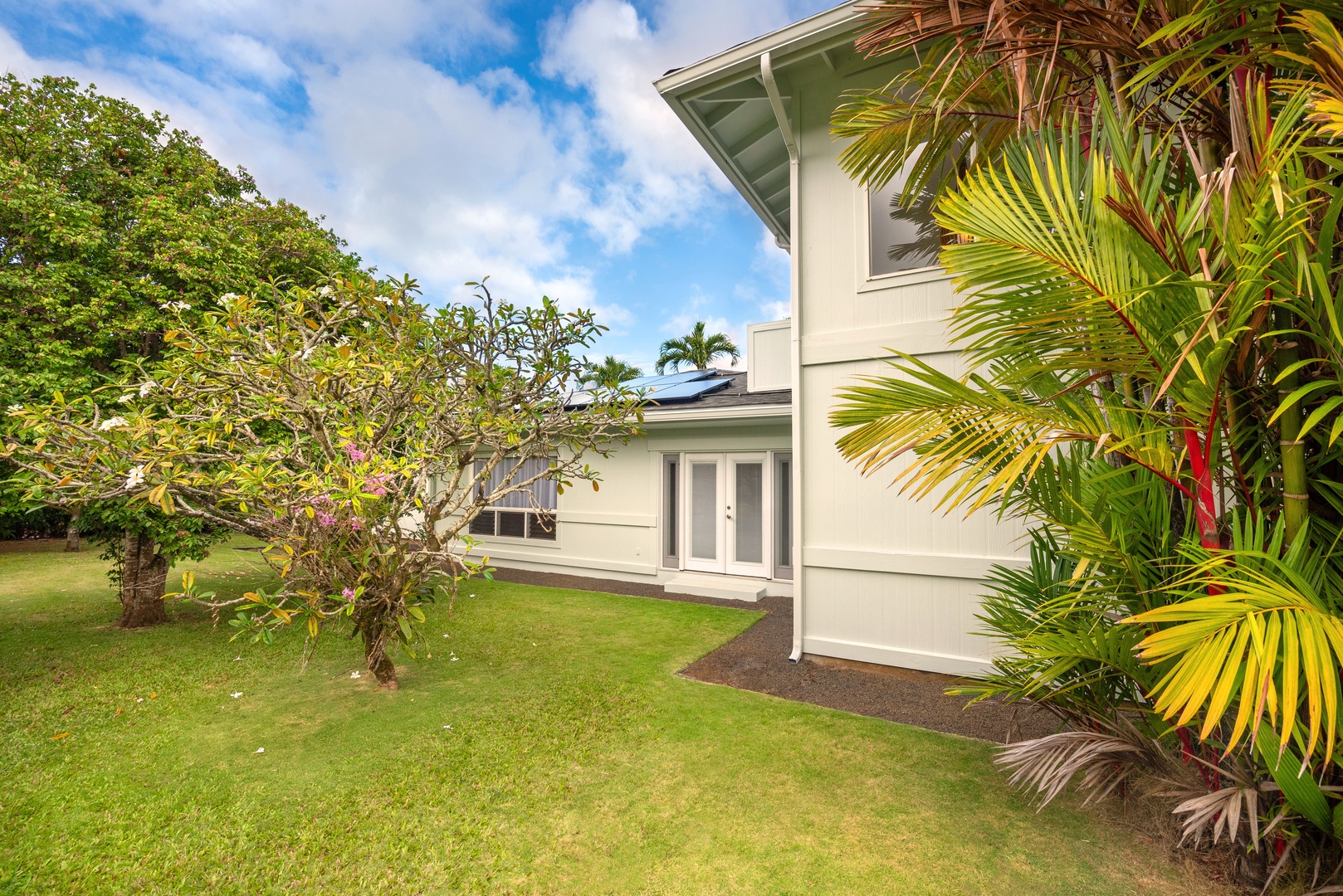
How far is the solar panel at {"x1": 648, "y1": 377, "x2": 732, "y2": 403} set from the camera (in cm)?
891

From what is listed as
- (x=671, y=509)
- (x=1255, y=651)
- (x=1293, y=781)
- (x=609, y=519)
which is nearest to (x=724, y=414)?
(x=671, y=509)

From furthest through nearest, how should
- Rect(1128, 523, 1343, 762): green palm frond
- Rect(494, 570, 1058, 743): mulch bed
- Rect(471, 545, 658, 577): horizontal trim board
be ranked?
Rect(471, 545, 658, 577): horizontal trim board
Rect(494, 570, 1058, 743): mulch bed
Rect(1128, 523, 1343, 762): green palm frond

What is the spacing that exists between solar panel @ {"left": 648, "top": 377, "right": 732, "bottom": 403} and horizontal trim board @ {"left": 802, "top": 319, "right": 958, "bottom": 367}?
355 centimetres

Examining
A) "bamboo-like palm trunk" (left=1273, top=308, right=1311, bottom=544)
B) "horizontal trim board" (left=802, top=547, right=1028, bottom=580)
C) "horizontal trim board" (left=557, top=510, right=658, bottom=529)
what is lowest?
"horizontal trim board" (left=802, top=547, right=1028, bottom=580)

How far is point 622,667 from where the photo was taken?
5.05m

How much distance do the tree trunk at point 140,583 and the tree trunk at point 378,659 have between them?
3.41 meters

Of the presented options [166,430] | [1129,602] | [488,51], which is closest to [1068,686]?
[1129,602]

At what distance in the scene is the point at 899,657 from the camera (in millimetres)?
4805

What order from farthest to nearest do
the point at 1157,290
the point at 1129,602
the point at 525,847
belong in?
1. the point at 525,847
2. the point at 1129,602
3. the point at 1157,290

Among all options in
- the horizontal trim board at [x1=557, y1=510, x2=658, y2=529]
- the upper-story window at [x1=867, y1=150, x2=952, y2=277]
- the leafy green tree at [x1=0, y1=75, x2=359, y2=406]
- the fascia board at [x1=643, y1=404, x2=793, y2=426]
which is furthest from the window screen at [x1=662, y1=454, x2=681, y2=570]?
the leafy green tree at [x1=0, y1=75, x2=359, y2=406]

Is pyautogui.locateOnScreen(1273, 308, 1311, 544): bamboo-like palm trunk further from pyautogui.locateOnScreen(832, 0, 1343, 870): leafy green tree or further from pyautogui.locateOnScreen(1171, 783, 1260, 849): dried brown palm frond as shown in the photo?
pyautogui.locateOnScreen(1171, 783, 1260, 849): dried brown palm frond

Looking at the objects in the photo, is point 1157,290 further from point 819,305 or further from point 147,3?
point 147,3

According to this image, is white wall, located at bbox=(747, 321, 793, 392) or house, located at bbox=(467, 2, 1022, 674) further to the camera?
white wall, located at bbox=(747, 321, 793, 392)

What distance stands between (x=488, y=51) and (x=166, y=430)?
15.4m
